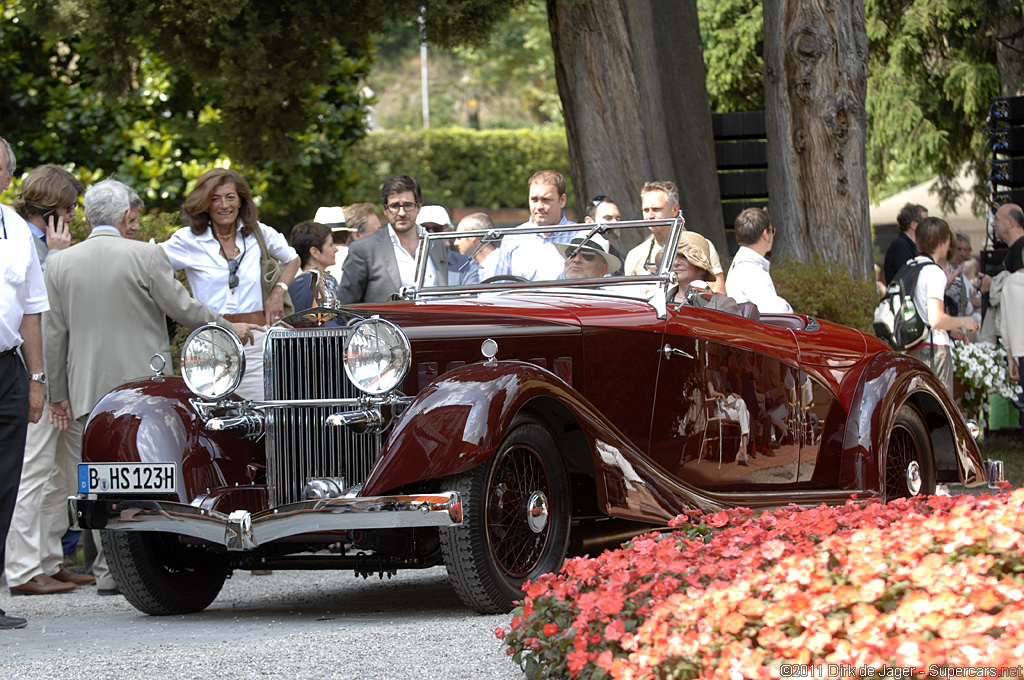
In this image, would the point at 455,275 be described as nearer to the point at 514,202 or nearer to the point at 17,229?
the point at 17,229

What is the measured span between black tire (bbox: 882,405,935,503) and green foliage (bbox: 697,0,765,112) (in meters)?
14.1

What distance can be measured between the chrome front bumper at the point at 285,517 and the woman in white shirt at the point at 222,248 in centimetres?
154

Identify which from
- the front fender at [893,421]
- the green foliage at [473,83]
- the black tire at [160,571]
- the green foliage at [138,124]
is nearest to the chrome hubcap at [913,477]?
the front fender at [893,421]

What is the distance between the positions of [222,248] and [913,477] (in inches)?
154

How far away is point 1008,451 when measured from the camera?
10305 mm

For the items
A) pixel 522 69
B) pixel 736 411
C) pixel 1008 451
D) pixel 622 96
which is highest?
pixel 522 69

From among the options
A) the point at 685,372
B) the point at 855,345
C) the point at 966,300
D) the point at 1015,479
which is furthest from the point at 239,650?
the point at 966,300

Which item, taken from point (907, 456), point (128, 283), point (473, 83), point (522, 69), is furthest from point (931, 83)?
point (473, 83)

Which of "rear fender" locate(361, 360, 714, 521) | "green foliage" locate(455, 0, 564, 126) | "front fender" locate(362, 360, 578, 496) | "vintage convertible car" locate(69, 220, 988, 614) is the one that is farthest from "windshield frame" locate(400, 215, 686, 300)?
"green foliage" locate(455, 0, 564, 126)

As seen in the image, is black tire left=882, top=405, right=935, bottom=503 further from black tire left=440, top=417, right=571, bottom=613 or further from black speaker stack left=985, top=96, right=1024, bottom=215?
black speaker stack left=985, top=96, right=1024, bottom=215

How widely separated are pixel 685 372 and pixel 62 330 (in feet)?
9.86

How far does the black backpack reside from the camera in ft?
26.4

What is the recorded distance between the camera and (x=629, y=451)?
4918 mm

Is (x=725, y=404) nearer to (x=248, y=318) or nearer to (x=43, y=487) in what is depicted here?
(x=248, y=318)
